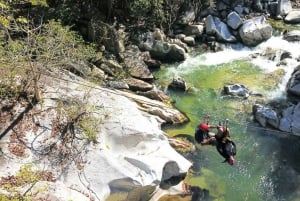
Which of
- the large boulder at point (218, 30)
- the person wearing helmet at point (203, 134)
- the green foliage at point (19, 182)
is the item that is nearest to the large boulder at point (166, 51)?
the large boulder at point (218, 30)

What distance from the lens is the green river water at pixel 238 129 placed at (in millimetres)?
16859

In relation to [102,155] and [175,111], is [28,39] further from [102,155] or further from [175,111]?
[175,111]

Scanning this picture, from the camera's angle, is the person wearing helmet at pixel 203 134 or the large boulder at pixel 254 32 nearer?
the person wearing helmet at pixel 203 134

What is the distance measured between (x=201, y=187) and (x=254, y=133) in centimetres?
441

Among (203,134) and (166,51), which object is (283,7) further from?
(203,134)

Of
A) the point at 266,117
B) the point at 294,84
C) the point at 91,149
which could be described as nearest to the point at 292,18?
the point at 294,84

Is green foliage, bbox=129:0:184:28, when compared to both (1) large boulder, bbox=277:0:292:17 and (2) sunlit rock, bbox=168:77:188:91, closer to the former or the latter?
(2) sunlit rock, bbox=168:77:188:91

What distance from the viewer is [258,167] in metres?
17.9

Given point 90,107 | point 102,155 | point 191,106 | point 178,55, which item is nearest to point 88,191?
point 102,155

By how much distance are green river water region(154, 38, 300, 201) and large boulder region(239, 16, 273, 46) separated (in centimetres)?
47

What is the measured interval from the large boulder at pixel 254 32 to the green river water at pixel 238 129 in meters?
0.47

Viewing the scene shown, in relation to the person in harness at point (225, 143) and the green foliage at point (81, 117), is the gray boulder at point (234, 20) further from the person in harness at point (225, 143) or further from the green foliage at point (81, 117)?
the person in harness at point (225, 143)

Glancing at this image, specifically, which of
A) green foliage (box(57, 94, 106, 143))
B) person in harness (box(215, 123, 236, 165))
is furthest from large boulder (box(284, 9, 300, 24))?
green foliage (box(57, 94, 106, 143))

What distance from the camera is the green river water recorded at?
16.9m
